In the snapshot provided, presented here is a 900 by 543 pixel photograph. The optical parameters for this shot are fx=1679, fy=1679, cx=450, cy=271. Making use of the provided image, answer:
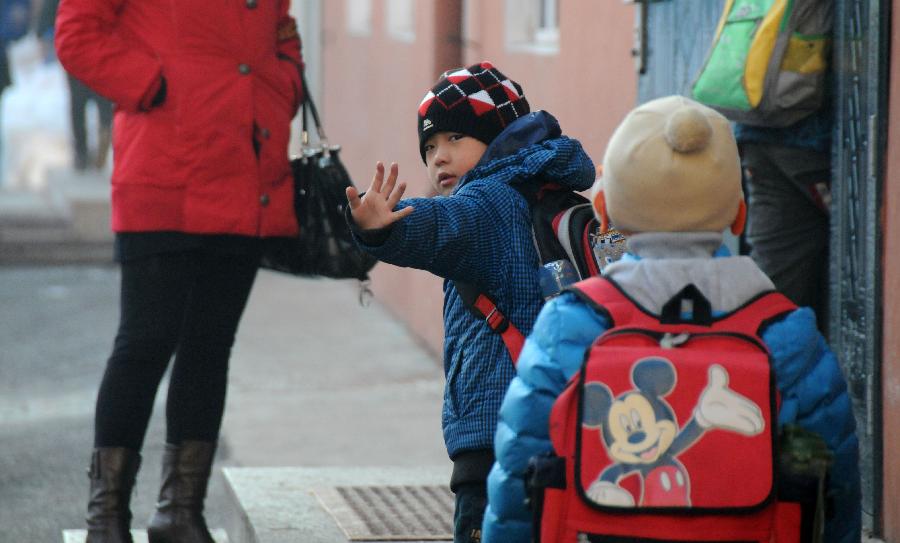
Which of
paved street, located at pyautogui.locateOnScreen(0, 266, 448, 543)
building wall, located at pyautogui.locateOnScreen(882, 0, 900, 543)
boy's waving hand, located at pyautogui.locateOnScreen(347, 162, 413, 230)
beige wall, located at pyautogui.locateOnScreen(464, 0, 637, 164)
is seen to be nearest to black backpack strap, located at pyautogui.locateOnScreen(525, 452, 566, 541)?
boy's waving hand, located at pyautogui.locateOnScreen(347, 162, 413, 230)

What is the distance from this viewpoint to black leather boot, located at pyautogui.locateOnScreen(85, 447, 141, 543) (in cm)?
432

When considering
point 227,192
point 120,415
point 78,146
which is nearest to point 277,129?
point 227,192

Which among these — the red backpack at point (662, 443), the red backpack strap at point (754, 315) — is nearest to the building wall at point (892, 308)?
the red backpack strap at point (754, 315)

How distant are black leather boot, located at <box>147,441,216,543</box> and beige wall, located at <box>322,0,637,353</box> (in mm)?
2330

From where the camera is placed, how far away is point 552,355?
264 cm

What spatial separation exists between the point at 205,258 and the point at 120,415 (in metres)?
0.47

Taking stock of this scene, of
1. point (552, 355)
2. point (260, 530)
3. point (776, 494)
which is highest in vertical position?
point (552, 355)

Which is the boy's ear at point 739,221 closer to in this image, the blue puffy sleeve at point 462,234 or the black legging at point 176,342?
the blue puffy sleeve at point 462,234

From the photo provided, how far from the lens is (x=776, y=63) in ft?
14.4

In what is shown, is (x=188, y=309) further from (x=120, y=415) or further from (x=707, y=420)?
(x=707, y=420)

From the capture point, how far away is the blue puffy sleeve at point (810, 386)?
2.63 metres

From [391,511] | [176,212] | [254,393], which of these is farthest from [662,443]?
[254,393]

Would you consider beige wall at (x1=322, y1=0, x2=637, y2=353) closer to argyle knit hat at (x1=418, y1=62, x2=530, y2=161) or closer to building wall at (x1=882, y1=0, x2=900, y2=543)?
building wall at (x1=882, y1=0, x2=900, y2=543)

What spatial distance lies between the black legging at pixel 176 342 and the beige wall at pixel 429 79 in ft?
6.93
